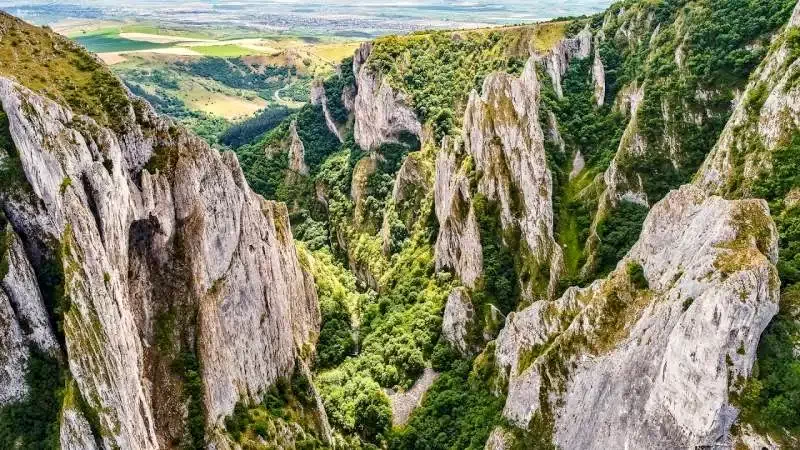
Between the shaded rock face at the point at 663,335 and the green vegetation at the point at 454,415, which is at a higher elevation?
the shaded rock face at the point at 663,335

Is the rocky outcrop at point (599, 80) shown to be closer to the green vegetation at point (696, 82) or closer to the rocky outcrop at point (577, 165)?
the green vegetation at point (696, 82)

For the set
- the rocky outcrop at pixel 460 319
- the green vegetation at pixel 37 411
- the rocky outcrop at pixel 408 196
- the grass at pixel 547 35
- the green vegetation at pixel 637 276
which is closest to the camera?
the green vegetation at pixel 37 411

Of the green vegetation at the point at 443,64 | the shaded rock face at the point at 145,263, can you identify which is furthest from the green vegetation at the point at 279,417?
the green vegetation at the point at 443,64

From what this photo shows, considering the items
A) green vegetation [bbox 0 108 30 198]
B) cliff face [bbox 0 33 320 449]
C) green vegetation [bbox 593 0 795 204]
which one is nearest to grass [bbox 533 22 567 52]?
green vegetation [bbox 593 0 795 204]

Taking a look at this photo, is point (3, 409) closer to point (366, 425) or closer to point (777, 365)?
point (366, 425)

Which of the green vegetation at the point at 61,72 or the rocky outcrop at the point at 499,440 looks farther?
the rocky outcrop at the point at 499,440

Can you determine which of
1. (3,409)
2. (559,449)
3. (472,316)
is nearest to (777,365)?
(559,449)
